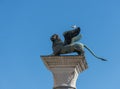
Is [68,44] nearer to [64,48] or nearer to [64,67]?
[64,48]

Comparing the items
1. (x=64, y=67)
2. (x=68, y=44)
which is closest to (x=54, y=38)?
(x=68, y=44)

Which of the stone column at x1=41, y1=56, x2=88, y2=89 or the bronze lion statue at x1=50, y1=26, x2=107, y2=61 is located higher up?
the bronze lion statue at x1=50, y1=26, x2=107, y2=61

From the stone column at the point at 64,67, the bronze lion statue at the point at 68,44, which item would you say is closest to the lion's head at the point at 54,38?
the bronze lion statue at the point at 68,44

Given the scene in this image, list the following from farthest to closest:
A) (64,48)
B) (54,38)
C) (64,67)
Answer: (54,38)
(64,48)
(64,67)

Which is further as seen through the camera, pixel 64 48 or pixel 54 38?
pixel 54 38

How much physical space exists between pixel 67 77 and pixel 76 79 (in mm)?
425

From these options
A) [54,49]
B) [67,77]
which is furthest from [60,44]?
[67,77]

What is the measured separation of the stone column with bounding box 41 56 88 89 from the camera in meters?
12.7

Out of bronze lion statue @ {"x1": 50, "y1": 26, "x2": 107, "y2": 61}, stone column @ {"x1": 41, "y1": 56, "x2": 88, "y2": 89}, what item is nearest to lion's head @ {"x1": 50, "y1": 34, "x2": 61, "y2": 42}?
bronze lion statue @ {"x1": 50, "y1": 26, "x2": 107, "y2": 61}

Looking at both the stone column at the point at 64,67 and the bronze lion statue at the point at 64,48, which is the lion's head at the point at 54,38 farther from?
the stone column at the point at 64,67

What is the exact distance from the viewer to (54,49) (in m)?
13.3

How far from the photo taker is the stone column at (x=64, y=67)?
12.7 metres

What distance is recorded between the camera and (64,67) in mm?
12820

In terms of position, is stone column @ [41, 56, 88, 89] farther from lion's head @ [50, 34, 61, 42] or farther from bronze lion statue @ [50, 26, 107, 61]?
lion's head @ [50, 34, 61, 42]
